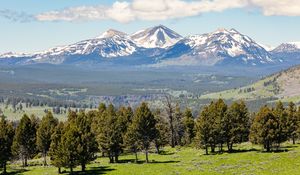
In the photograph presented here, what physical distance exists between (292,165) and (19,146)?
220 feet

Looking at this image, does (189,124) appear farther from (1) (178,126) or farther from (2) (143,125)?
(2) (143,125)

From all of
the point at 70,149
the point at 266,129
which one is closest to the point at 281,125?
the point at 266,129

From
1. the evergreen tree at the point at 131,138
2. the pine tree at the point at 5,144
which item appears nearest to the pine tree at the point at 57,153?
the pine tree at the point at 5,144

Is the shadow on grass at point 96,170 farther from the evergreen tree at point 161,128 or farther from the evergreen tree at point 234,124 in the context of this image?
the evergreen tree at point 234,124

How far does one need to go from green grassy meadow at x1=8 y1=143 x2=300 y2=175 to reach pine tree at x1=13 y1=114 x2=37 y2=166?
5.08 meters

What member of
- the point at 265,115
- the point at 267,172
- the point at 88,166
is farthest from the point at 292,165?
the point at 88,166

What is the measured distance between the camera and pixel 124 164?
10312 cm

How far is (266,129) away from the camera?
107m

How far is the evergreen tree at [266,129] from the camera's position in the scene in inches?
4193

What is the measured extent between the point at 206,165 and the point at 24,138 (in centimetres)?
4984

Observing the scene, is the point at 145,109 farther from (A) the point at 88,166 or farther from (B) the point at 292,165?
(B) the point at 292,165

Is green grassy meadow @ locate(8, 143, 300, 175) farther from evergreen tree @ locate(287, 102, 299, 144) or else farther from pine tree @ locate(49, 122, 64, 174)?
evergreen tree @ locate(287, 102, 299, 144)

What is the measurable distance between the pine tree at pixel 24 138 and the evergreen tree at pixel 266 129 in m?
56.9

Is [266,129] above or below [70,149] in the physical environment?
above
